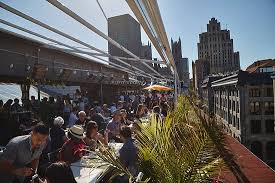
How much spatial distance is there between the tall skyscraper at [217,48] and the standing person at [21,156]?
15253 centimetres

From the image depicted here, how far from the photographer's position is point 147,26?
569 cm

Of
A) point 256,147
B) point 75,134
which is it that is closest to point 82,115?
point 75,134

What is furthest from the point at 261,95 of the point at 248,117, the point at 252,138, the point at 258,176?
the point at 258,176

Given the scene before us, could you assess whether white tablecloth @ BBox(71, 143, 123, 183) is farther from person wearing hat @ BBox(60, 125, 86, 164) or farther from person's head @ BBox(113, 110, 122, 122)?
person's head @ BBox(113, 110, 122, 122)

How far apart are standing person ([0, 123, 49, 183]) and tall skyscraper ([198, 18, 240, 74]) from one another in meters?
153

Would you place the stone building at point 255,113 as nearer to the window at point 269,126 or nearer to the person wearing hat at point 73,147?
the window at point 269,126

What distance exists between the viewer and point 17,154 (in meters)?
3.80

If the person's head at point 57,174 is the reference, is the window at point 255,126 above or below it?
below

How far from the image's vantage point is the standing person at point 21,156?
3627 mm

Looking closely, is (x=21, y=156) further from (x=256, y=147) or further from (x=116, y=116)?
(x=256, y=147)

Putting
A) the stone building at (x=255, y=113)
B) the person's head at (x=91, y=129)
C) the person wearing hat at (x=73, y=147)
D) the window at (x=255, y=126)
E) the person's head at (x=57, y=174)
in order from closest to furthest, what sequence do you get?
the person's head at (x=57, y=174), the person wearing hat at (x=73, y=147), the person's head at (x=91, y=129), the stone building at (x=255, y=113), the window at (x=255, y=126)

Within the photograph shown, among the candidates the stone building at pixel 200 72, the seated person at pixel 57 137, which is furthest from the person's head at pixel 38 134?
the stone building at pixel 200 72

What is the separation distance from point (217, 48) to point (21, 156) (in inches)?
6234

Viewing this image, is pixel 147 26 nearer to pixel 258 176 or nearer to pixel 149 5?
pixel 149 5
